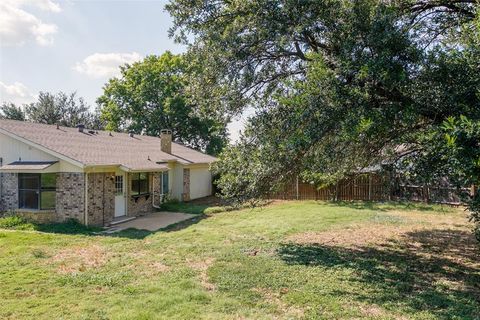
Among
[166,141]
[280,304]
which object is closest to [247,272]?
[280,304]

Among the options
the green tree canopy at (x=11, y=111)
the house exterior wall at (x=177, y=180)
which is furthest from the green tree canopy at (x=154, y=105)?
the house exterior wall at (x=177, y=180)

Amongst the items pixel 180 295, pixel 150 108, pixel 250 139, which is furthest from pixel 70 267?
pixel 150 108

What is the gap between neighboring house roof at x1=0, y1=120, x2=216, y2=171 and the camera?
14.3 meters

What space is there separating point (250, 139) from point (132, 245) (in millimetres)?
4686

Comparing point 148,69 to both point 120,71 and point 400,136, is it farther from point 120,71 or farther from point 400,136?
point 400,136

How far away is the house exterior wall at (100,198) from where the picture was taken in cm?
1382

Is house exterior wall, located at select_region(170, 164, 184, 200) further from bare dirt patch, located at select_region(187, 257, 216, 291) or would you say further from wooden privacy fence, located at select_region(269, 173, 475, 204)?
bare dirt patch, located at select_region(187, 257, 216, 291)

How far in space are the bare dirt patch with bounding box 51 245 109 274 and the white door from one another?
5.25 metres

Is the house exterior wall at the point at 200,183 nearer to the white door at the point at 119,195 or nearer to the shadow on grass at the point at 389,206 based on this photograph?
the white door at the point at 119,195

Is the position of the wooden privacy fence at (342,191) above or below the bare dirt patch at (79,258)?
above

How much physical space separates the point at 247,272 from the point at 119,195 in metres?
9.67

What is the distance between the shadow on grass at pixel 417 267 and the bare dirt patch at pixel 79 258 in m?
4.49

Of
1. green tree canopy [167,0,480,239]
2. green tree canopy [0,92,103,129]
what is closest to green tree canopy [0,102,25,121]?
green tree canopy [0,92,103,129]

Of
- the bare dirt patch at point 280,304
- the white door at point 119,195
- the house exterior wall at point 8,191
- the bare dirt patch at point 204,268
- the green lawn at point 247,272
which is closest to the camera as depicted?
the bare dirt patch at point 280,304
